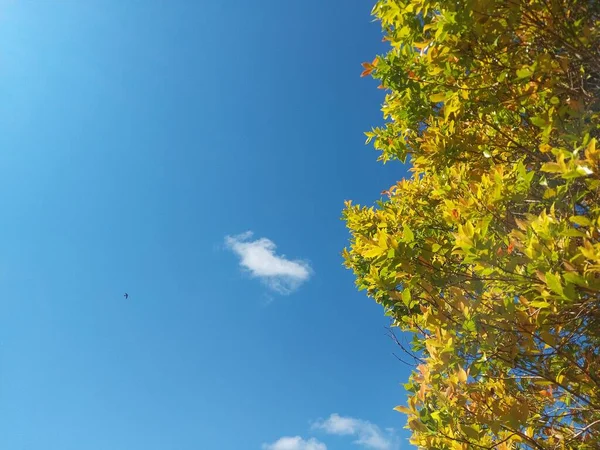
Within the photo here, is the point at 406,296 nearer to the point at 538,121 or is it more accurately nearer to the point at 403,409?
the point at 403,409

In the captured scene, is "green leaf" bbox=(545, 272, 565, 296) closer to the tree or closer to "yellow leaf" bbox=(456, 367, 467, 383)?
the tree

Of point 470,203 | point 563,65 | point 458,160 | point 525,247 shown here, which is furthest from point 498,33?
point 525,247

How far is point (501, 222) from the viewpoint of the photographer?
2.95 m

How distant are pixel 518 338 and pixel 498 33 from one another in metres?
2.48

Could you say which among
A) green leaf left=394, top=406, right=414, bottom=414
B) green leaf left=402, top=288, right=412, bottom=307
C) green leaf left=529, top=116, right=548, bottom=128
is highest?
green leaf left=529, top=116, right=548, bottom=128

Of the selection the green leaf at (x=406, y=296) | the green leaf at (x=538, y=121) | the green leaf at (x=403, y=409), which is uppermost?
the green leaf at (x=538, y=121)

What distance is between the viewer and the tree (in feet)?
7.62

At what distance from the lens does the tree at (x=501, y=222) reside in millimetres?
2322

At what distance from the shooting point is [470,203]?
2836 mm

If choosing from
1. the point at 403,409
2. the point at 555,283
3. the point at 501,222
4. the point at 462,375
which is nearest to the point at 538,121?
the point at 501,222

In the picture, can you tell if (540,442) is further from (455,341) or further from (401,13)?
(401,13)

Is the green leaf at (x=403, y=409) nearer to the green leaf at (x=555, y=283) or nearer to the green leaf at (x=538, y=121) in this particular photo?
the green leaf at (x=555, y=283)

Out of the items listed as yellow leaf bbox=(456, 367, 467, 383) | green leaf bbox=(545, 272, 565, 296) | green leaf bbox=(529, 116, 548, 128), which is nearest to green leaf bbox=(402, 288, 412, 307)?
yellow leaf bbox=(456, 367, 467, 383)

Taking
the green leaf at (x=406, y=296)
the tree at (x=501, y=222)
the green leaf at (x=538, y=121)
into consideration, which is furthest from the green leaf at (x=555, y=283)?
the green leaf at (x=538, y=121)
